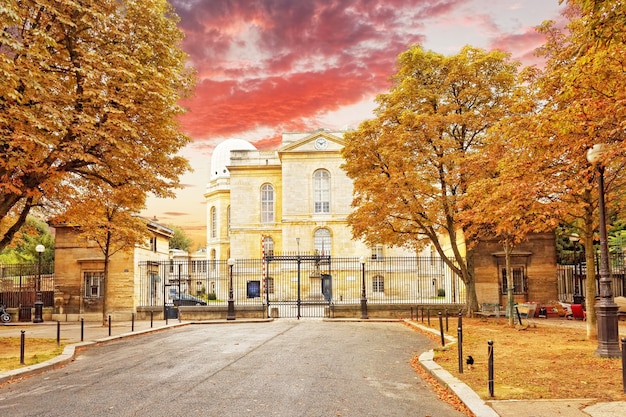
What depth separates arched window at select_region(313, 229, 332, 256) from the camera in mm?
52281

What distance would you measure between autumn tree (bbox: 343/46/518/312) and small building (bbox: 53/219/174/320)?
12.8 meters

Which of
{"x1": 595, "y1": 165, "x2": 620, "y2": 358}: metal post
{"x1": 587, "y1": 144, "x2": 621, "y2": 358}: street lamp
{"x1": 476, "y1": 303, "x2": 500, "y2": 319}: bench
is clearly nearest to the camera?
{"x1": 587, "y1": 144, "x2": 621, "y2": 358}: street lamp

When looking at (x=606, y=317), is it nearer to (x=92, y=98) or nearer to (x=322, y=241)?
(x=92, y=98)

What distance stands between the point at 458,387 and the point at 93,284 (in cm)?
2514

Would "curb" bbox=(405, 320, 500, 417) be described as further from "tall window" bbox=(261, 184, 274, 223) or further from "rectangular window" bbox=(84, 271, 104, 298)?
"tall window" bbox=(261, 184, 274, 223)

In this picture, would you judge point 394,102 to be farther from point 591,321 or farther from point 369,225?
point 591,321

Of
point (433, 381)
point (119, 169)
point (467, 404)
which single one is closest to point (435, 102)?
point (119, 169)

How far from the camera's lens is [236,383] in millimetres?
Result: 9719

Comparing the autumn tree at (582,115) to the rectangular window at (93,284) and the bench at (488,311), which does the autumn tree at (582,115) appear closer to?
the bench at (488,311)

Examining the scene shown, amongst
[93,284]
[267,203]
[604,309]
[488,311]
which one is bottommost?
[488,311]

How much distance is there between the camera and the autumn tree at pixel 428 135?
22953 millimetres

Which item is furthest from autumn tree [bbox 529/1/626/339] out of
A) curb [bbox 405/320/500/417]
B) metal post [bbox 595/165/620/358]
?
curb [bbox 405/320/500/417]

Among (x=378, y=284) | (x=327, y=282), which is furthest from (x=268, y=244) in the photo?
(x=378, y=284)

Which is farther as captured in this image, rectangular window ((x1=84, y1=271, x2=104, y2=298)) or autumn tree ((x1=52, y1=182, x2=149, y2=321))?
rectangular window ((x1=84, y1=271, x2=104, y2=298))
